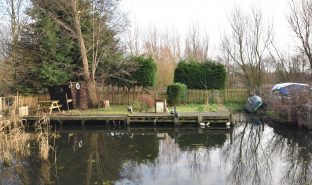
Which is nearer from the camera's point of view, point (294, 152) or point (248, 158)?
point (248, 158)

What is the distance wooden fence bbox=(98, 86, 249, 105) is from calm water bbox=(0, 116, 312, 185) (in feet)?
27.1

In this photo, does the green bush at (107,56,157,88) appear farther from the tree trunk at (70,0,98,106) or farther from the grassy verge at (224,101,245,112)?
the grassy verge at (224,101,245,112)

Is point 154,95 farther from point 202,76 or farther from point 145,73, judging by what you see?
point 202,76

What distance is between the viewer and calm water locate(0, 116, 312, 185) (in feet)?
29.7

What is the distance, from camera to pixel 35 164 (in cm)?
1038

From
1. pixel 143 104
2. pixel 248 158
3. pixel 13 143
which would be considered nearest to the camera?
pixel 13 143

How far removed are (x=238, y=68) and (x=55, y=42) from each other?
1752 centimetres

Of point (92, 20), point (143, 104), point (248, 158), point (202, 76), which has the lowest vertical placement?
point (248, 158)

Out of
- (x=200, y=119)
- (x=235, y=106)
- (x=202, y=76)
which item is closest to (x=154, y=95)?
(x=202, y=76)

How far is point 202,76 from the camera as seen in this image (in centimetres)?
2608

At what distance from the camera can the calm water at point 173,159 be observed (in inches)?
356

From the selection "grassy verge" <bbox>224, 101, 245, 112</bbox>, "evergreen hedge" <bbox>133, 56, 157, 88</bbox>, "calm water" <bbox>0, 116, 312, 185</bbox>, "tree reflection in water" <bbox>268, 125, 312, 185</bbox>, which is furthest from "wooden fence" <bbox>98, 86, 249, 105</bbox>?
"tree reflection in water" <bbox>268, 125, 312, 185</bbox>

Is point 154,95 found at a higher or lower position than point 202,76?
lower

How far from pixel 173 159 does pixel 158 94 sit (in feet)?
44.8
